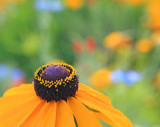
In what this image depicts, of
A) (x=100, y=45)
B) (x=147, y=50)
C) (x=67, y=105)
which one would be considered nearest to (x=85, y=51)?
(x=100, y=45)

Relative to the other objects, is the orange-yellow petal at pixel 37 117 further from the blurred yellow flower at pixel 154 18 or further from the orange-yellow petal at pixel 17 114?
the blurred yellow flower at pixel 154 18

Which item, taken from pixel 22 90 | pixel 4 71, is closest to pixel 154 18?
pixel 4 71

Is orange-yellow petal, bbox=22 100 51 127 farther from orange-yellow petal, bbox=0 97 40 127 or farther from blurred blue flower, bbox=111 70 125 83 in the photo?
blurred blue flower, bbox=111 70 125 83

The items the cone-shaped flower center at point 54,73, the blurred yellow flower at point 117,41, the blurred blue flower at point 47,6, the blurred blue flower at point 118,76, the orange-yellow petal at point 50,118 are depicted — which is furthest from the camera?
the blurred blue flower at point 47,6

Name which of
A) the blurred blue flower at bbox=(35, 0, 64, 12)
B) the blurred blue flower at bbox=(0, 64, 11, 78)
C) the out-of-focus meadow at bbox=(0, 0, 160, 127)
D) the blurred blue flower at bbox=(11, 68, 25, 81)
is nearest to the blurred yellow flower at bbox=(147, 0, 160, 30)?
the out-of-focus meadow at bbox=(0, 0, 160, 127)

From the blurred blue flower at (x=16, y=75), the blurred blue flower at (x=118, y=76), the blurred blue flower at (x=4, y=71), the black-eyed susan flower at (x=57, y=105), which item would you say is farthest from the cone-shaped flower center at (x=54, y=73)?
the blurred blue flower at (x=4, y=71)

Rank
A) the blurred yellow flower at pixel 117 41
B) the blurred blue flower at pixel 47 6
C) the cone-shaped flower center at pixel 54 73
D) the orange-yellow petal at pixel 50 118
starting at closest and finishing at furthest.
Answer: the orange-yellow petal at pixel 50 118 < the cone-shaped flower center at pixel 54 73 < the blurred yellow flower at pixel 117 41 < the blurred blue flower at pixel 47 6
